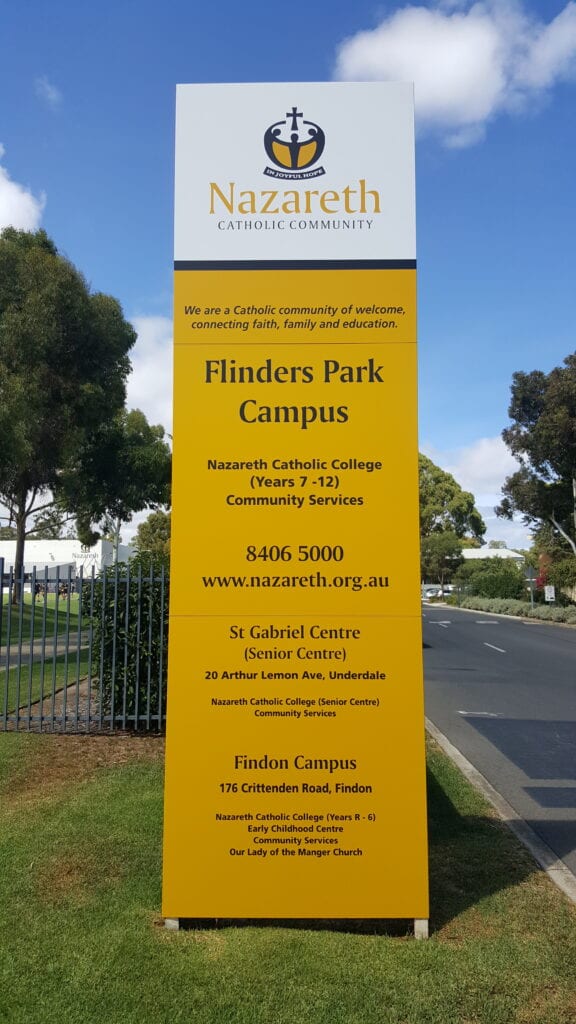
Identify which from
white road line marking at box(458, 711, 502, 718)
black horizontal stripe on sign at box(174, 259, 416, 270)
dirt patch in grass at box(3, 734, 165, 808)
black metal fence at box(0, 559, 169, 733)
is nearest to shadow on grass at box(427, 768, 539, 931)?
dirt patch in grass at box(3, 734, 165, 808)

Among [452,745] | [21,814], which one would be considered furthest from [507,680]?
[21,814]

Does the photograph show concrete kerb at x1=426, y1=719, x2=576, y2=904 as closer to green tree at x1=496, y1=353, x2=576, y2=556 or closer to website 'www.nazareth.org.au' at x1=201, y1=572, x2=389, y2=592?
website 'www.nazareth.org.au' at x1=201, y1=572, x2=389, y2=592

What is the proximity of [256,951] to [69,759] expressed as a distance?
13.8ft

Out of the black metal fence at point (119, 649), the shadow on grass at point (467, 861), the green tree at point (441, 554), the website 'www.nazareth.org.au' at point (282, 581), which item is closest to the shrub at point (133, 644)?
the black metal fence at point (119, 649)

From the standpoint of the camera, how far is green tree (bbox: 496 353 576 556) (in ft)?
113

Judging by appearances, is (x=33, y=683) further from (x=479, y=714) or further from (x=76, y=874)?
(x=76, y=874)

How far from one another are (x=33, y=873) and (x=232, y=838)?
144cm

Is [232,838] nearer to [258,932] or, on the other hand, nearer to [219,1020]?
[258,932]

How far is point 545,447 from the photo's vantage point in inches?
1393

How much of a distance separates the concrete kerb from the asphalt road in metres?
0.08

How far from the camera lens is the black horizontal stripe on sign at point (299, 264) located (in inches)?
161

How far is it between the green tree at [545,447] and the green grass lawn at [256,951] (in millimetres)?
31579

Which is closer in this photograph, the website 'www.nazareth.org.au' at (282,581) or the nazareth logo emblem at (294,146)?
the website 'www.nazareth.org.au' at (282,581)

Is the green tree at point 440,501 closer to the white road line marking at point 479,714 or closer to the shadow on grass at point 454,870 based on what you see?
the white road line marking at point 479,714
